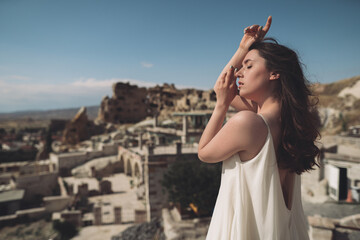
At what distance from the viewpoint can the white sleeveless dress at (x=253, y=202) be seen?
1294 millimetres

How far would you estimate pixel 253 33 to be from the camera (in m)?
1.54

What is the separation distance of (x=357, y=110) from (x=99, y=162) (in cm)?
2886

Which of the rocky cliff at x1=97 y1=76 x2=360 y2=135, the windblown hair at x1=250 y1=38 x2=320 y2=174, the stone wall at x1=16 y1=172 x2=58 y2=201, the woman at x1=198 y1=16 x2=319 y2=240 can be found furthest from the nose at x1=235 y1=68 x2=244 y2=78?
the rocky cliff at x1=97 y1=76 x2=360 y2=135

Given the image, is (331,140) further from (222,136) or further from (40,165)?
(40,165)

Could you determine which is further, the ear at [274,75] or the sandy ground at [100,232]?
the sandy ground at [100,232]

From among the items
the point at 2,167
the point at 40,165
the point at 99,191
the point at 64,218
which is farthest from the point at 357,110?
the point at 2,167

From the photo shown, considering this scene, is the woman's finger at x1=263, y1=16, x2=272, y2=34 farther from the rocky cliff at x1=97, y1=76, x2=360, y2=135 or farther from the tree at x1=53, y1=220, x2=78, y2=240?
the rocky cliff at x1=97, y1=76, x2=360, y2=135

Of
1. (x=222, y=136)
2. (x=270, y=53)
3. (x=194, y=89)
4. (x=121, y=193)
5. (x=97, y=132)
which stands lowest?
(x=121, y=193)

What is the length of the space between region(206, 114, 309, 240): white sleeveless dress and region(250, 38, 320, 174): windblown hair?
0.14m

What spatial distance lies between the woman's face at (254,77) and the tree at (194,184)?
756cm

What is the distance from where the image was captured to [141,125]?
2909 centimetres

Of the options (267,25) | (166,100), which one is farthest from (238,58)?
(166,100)

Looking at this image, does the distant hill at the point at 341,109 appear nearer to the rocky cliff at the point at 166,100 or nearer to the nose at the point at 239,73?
the rocky cliff at the point at 166,100

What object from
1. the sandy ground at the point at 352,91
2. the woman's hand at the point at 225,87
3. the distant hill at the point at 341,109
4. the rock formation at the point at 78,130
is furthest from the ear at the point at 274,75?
the sandy ground at the point at 352,91
